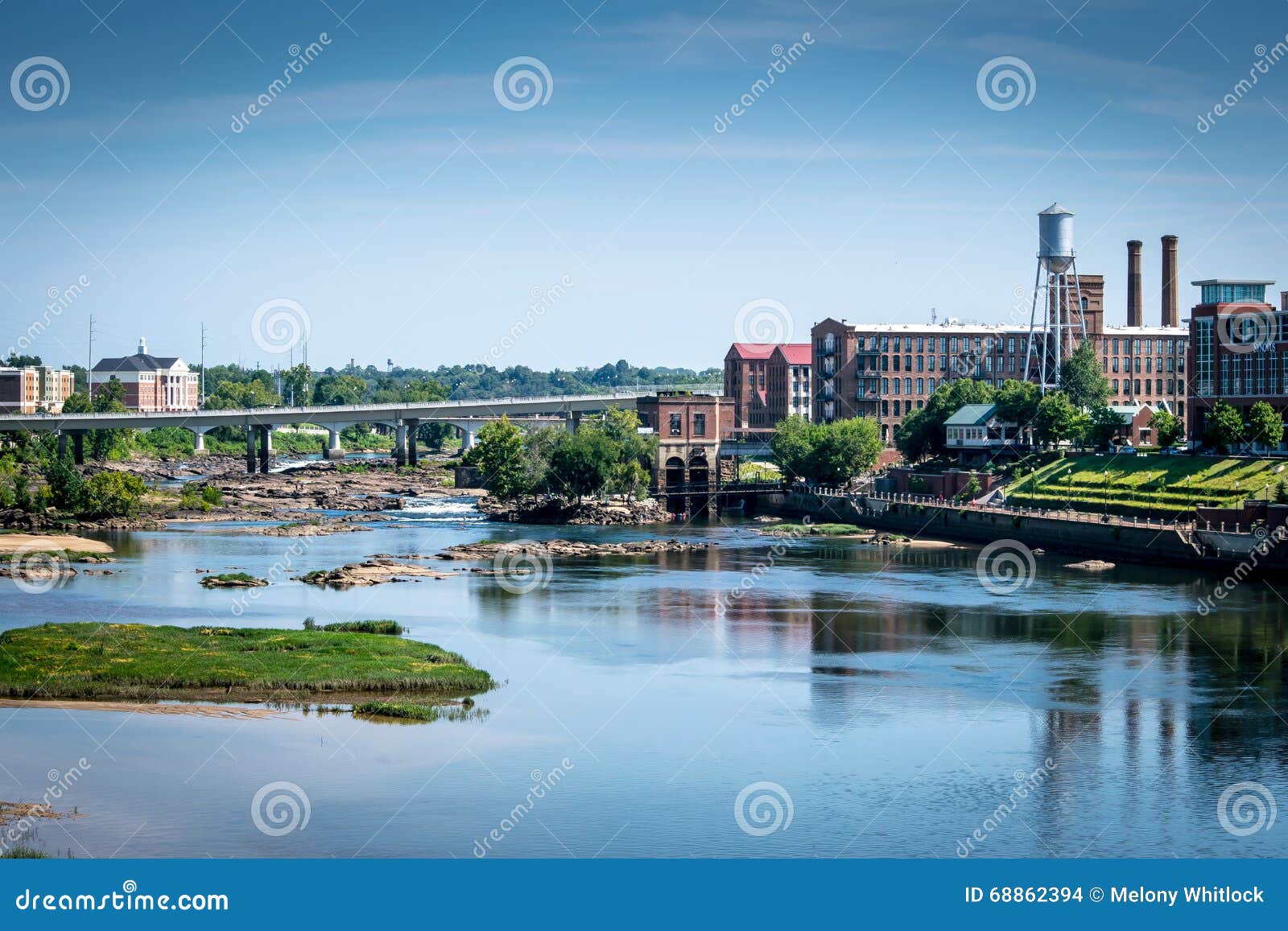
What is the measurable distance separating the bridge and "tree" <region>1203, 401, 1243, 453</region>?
5349 cm

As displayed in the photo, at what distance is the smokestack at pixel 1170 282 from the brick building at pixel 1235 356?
1649 inches

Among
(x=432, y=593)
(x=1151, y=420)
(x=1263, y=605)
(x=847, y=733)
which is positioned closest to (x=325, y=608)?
(x=432, y=593)

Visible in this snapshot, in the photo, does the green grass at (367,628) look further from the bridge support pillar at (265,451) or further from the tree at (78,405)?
the tree at (78,405)

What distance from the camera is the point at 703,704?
145ft

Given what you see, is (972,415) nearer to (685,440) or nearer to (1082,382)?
(1082,382)

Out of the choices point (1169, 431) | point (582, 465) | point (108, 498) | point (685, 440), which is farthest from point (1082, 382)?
point (108, 498)

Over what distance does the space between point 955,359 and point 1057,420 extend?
4143 cm

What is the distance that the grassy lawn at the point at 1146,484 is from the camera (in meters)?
81.0

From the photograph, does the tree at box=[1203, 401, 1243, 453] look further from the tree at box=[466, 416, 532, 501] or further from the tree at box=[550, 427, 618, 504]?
the tree at box=[466, 416, 532, 501]

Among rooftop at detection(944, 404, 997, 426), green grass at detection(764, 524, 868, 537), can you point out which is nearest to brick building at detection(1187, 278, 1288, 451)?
rooftop at detection(944, 404, 997, 426)

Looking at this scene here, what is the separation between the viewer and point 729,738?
4009 cm

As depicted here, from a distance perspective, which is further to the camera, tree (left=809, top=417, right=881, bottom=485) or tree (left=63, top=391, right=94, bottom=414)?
tree (left=63, top=391, right=94, bottom=414)

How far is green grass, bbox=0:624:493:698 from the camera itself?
4394 cm

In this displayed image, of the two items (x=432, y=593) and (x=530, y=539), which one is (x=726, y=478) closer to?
(x=530, y=539)
